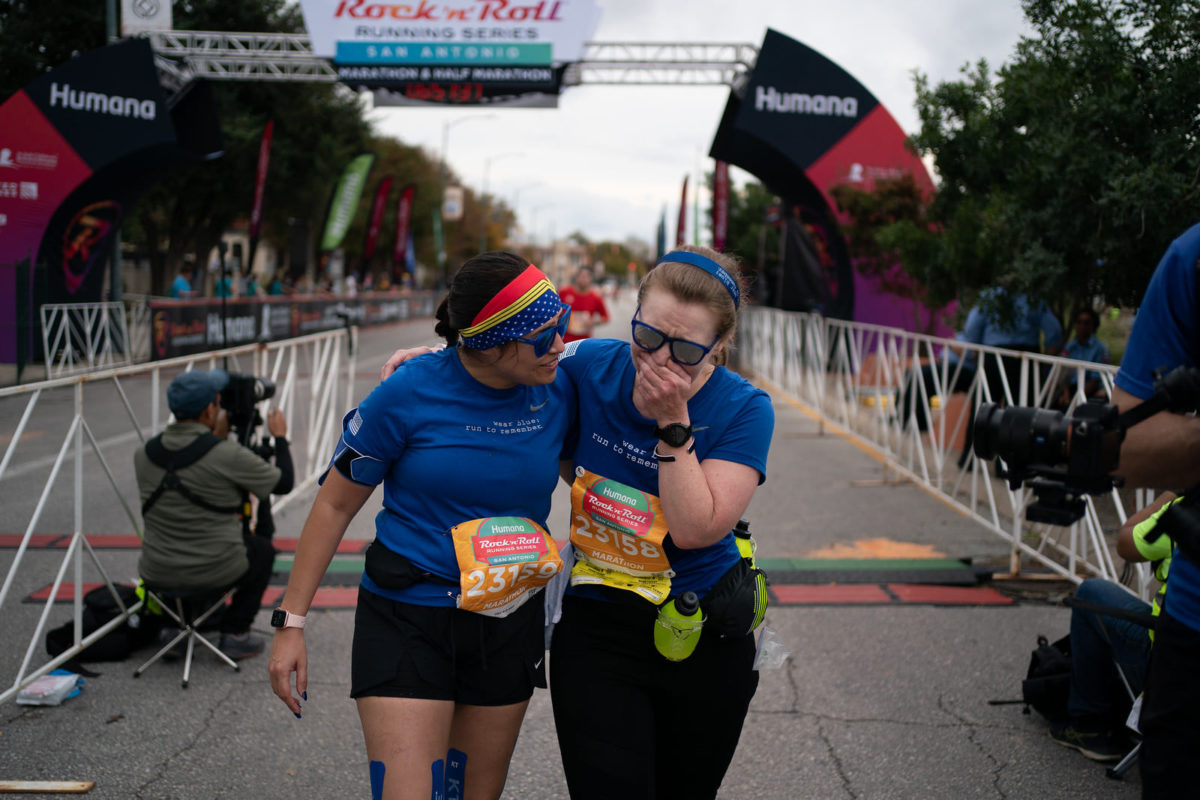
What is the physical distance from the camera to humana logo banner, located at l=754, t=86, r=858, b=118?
50.8 feet

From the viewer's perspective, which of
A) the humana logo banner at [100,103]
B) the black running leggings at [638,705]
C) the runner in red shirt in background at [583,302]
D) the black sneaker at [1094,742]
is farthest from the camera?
the humana logo banner at [100,103]

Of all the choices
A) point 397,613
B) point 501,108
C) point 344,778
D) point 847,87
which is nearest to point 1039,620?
point 344,778

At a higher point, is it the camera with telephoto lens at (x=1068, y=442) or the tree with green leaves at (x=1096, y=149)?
the tree with green leaves at (x=1096, y=149)

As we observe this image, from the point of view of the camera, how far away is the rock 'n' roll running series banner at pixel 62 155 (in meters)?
15.8

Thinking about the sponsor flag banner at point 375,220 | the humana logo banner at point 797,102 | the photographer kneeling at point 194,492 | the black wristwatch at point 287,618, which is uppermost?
the humana logo banner at point 797,102

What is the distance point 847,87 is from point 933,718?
534 inches

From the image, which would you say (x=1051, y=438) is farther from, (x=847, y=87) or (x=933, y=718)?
(x=847, y=87)

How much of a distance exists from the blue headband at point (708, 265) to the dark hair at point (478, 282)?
368 mm

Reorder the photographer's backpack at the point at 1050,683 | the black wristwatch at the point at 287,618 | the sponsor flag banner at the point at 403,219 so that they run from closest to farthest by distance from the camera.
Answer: the black wristwatch at the point at 287,618 < the photographer's backpack at the point at 1050,683 < the sponsor flag banner at the point at 403,219

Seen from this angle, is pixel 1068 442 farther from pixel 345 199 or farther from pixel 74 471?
pixel 345 199

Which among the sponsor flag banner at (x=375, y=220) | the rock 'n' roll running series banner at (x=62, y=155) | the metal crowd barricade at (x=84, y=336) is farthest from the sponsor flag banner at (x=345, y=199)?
the metal crowd barricade at (x=84, y=336)

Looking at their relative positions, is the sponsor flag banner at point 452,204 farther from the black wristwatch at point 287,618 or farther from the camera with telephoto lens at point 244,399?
the black wristwatch at point 287,618

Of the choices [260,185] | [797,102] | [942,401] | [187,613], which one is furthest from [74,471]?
[260,185]

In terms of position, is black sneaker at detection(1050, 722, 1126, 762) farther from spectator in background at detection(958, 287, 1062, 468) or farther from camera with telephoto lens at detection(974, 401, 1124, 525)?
spectator in background at detection(958, 287, 1062, 468)
